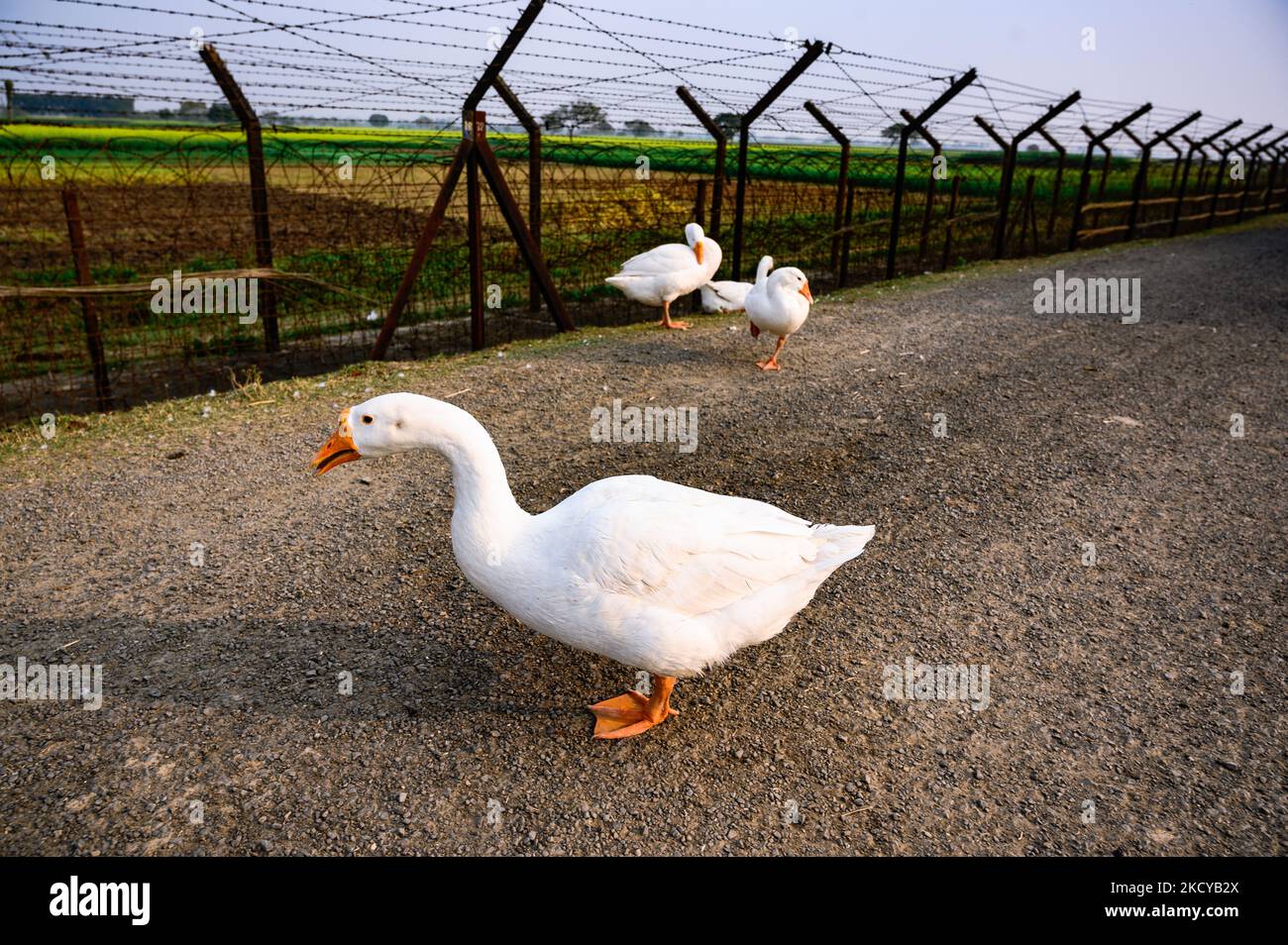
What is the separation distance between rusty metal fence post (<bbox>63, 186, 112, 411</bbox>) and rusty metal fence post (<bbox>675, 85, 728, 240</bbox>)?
780cm

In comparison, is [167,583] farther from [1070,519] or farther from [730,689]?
[1070,519]

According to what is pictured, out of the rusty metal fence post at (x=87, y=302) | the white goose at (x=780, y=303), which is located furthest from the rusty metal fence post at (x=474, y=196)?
the white goose at (x=780, y=303)

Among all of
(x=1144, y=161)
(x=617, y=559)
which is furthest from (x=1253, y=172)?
(x=617, y=559)

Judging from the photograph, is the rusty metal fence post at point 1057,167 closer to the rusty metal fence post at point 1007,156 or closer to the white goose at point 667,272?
the rusty metal fence post at point 1007,156

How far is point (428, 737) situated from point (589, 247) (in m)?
9.39

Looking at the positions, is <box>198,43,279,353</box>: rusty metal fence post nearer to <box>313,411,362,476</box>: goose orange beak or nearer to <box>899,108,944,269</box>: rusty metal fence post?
<box>313,411,362,476</box>: goose orange beak

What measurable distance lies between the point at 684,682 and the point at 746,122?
10.2 m

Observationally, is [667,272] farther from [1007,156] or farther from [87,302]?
[1007,156]

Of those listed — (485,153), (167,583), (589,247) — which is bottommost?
(167,583)

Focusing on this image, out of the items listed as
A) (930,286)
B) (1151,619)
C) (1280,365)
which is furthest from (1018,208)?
(1151,619)

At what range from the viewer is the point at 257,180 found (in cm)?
813

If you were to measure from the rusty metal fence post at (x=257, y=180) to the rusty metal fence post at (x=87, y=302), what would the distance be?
1.59 metres

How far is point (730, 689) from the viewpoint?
12.3 ft

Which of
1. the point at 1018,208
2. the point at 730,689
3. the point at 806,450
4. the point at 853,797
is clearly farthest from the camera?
the point at 1018,208
